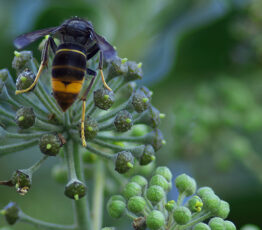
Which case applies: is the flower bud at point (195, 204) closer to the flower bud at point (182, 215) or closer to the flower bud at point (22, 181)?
the flower bud at point (182, 215)

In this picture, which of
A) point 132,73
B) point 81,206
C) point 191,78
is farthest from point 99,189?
point 191,78

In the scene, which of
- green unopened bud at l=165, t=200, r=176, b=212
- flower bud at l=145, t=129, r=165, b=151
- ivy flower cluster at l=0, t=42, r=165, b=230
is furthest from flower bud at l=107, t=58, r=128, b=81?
green unopened bud at l=165, t=200, r=176, b=212

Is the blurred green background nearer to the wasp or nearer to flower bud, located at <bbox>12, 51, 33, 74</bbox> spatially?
the wasp

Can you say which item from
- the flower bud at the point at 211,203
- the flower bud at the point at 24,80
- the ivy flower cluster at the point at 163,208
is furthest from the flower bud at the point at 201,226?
the flower bud at the point at 24,80

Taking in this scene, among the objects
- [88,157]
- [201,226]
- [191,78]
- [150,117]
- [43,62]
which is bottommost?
[201,226]

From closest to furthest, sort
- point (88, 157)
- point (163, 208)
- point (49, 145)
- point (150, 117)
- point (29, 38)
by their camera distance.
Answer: point (49, 145) < point (163, 208) < point (150, 117) < point (29, 38) < point (88, 157)

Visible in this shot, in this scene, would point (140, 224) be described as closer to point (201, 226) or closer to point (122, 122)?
point (201, 226)

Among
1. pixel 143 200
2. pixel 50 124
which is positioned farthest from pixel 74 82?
pixel 143 200
